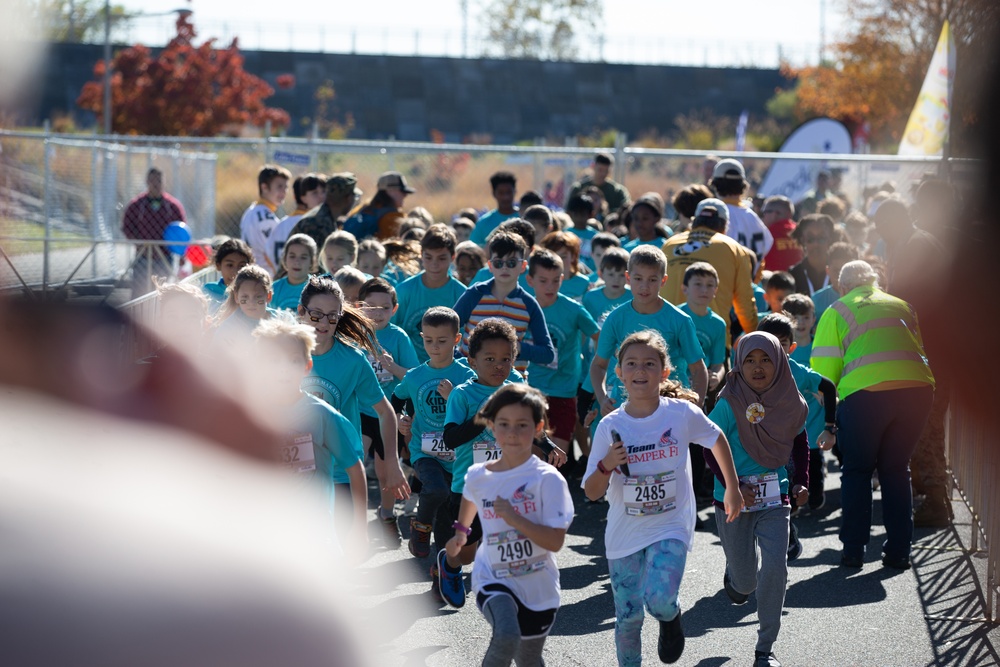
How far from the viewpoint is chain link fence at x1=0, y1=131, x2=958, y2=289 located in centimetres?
1608

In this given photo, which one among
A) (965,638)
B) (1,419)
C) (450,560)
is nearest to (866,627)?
(965,638)

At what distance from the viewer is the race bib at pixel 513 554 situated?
515 centimetres

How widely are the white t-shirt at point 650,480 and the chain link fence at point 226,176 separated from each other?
24.2 ft

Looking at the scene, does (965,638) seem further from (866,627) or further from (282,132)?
(282,132)

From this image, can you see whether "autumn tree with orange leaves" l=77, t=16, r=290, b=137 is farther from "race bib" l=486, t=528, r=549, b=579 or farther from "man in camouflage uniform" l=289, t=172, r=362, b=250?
"race bib" l=486, t=528, r=549, b=579

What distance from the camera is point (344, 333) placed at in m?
7.01

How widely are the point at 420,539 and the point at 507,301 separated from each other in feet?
5.38

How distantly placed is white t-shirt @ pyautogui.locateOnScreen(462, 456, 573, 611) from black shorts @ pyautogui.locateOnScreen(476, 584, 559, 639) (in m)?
0.02

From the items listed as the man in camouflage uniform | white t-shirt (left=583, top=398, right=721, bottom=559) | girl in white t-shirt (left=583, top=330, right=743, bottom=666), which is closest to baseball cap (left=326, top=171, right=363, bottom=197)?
the man in camouflage uniform

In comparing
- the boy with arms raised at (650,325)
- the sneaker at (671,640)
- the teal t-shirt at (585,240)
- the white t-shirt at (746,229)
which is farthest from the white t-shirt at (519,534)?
the teal t-shirt at (585,240)

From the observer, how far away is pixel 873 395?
26.2 feet

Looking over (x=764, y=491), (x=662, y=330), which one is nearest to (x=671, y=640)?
(x=764, y=491)

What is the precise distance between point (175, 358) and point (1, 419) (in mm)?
→ 1756

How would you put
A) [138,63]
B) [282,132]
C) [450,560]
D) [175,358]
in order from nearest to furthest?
[175,358] < [450,560] < [138,63] < [282,132]
